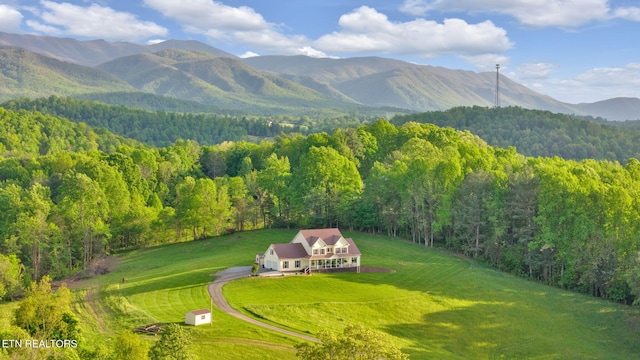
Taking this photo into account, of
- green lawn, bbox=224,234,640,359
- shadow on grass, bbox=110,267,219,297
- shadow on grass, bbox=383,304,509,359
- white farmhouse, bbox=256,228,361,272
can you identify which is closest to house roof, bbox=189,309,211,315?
green lawn, bbox=224,234,640,359

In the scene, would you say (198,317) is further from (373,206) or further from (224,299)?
(373,206)

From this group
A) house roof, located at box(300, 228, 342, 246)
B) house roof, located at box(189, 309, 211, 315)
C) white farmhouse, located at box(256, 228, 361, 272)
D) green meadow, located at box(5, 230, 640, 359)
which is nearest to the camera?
house roof, located at box(189, 309, 211, 315)

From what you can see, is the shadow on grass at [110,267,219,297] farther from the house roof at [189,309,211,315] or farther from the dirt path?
the house roof at [189,309,211,315]

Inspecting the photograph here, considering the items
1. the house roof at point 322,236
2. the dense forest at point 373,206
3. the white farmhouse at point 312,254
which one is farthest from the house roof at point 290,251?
the dense forest at point 373,206

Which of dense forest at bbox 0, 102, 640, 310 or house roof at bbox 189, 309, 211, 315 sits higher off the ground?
dense forest at bbox 0, 102, 640, 310

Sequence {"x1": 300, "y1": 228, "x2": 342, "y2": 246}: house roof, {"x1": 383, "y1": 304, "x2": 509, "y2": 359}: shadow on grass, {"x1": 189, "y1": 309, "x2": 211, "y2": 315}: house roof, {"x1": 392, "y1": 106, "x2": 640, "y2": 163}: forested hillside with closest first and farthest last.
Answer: {"x1": 189, "y1": 309, "x2": 211, "y2": 315}: house roof < {"x1": 383, "y1": 304, "x2": 509, "y2": 359}: shadow on grass < {"x1": 300, "y1": 228, "x2": 342, "y2": 246}: house roof < {"x1": 392, "y1": 106, "x2": 640, "y2": 163}: forested hillside

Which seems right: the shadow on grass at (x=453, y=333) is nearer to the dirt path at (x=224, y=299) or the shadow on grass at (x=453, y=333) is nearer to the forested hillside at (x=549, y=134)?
the dirt path at (x=224, y=299)

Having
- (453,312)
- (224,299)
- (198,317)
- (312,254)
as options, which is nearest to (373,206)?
(312,254)

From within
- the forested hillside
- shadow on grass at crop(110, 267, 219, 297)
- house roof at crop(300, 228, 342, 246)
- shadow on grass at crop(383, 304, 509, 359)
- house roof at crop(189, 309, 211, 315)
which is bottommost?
shadow on grass at crop(383, 304, 509, 359)
